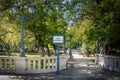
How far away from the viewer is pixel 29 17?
57.1 ft

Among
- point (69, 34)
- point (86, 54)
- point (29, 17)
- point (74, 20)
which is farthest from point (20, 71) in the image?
point (86, 54)

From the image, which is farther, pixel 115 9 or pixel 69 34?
pixel 69 34

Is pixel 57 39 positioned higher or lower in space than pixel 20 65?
higher

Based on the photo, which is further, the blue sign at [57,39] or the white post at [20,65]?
the blue sign at [57,39]

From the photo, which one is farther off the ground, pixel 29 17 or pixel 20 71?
pixel 29 17

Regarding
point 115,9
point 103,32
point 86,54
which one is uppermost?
point 115,9

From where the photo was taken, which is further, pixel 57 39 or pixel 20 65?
pixel 57 39

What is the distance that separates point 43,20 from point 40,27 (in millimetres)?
570

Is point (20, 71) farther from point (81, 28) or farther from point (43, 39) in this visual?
point (81, 28)

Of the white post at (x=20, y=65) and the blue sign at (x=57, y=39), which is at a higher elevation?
the blue sign at (x=57, y=39)

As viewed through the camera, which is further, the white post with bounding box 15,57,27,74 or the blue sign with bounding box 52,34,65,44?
the blue sign with bounding box 52,34,65,44

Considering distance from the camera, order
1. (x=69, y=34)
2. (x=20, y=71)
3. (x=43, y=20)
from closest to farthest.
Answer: (x=20, y=71) < (x=43, y=20) < (x=69, y=34)

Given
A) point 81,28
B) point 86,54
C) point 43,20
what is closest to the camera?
point 43,20

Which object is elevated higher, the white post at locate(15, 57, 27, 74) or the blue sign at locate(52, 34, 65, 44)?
the blue sign at locate(52, 34, 65, 44)
